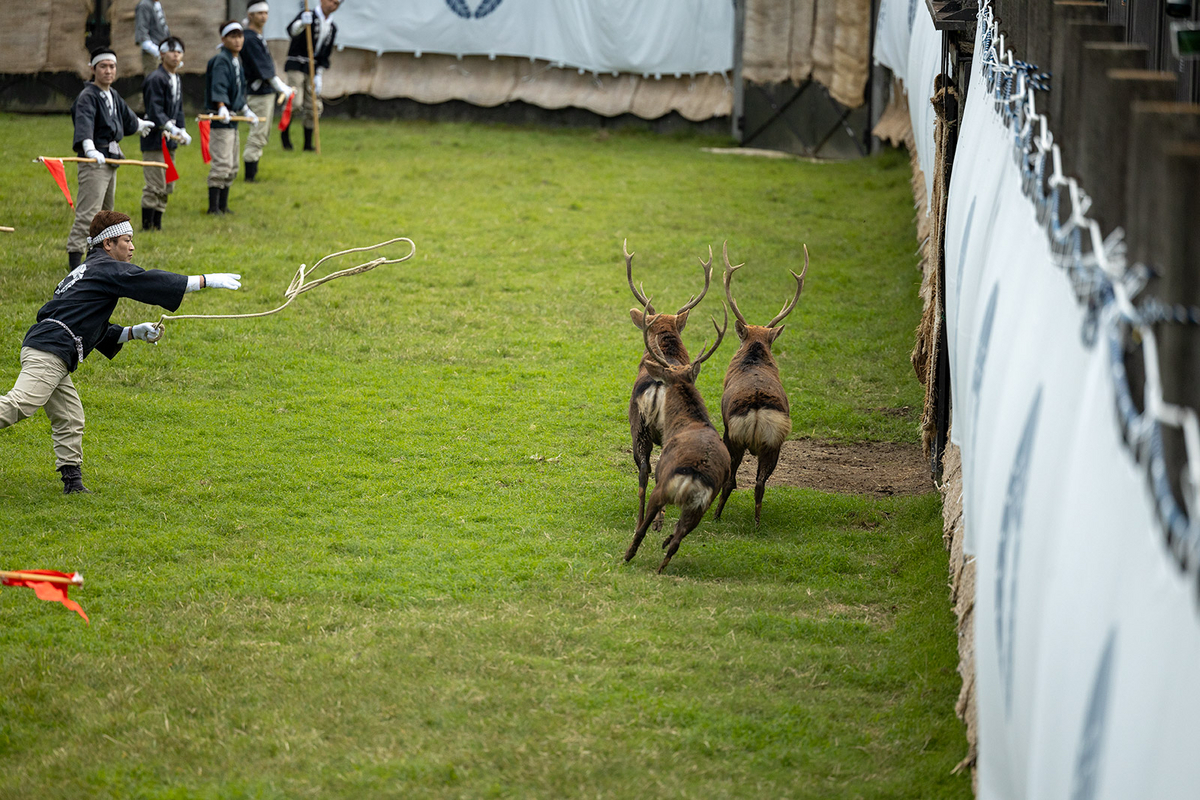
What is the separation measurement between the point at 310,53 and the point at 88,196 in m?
6.21

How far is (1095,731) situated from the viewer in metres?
1.91

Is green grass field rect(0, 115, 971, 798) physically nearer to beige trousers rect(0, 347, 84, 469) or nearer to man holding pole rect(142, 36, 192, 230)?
beige trousers rect(0, 347, 84, 469)

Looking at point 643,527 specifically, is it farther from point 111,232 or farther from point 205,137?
point 205,137

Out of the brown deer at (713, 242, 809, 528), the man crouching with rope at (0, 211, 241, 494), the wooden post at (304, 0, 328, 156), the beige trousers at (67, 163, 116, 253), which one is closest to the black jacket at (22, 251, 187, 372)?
the man crouching with rope at (0, 211, 241, 494)

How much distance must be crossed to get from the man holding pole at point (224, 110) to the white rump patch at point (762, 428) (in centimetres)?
832

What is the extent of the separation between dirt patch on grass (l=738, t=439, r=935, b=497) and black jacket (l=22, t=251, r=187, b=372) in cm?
366

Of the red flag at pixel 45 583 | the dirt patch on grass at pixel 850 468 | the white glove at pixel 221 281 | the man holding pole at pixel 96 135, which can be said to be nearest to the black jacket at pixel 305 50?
the man holding pole at pixel 96 135

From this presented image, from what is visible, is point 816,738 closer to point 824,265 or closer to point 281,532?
point 281,532

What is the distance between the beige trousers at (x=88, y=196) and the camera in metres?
10.6

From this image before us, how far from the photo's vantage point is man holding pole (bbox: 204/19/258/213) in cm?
1280

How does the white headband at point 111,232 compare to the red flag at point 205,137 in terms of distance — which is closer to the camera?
the white headband at point 111,232

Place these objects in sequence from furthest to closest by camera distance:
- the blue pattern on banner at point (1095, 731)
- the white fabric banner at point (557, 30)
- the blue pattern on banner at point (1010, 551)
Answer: the white fabric banner at point (557, 30) < the blue pattern on banner at point (1010, 551) < the blue pattern on banner at point (1095, 731)

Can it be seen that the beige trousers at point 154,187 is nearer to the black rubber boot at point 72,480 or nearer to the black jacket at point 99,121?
the black jacket at point 99,121

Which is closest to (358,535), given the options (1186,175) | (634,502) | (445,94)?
(634,502)
